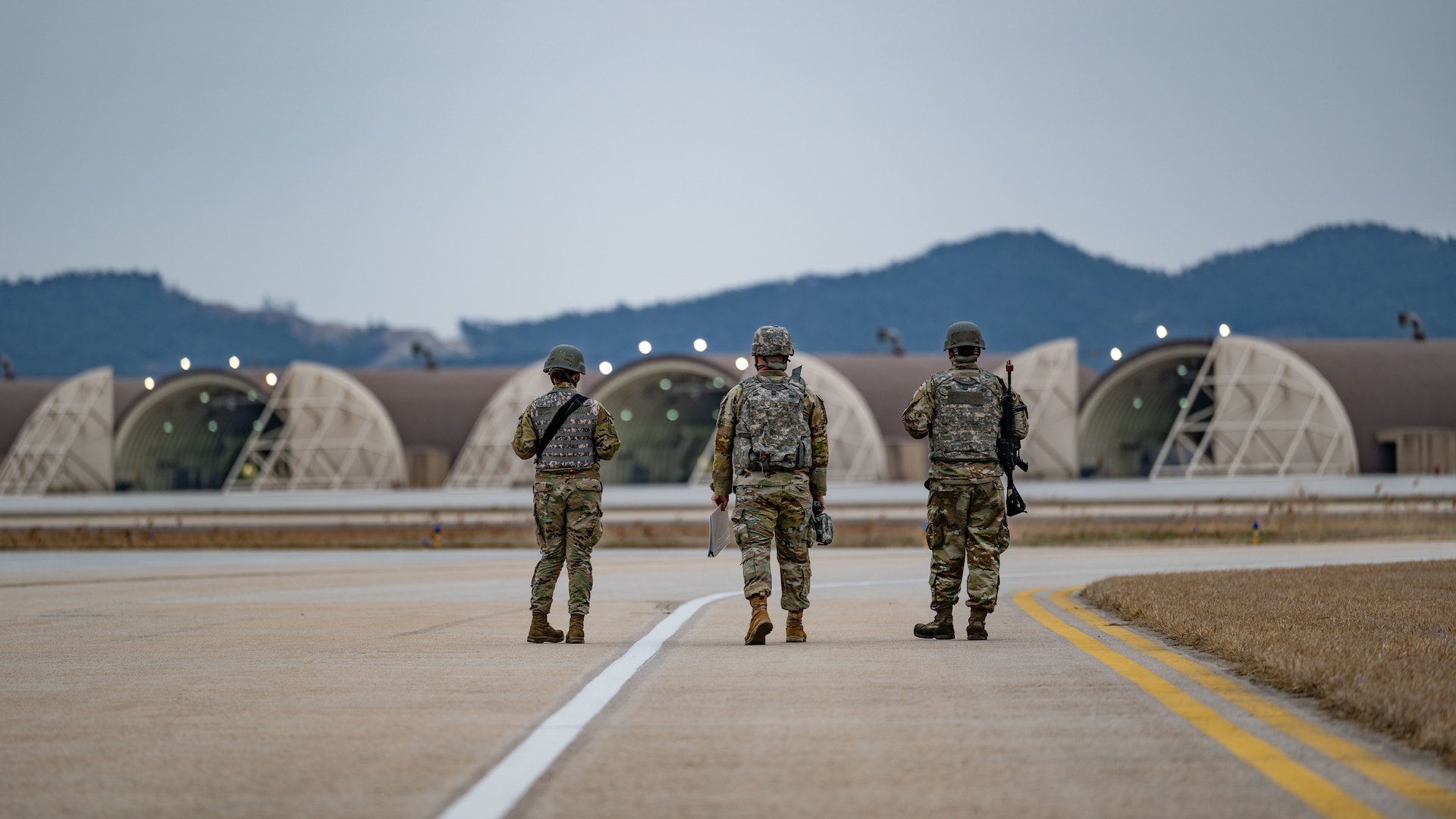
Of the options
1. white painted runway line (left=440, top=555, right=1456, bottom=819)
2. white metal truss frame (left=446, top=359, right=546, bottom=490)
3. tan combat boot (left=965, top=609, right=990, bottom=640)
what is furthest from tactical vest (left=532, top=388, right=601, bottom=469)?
white metal truss frame (left=446, top=359, right=546, bottom=490)

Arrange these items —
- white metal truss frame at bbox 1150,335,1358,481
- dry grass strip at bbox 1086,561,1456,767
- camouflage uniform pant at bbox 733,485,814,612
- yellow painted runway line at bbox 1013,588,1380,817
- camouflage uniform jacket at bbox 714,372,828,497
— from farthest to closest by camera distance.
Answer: white metal truss frame at bbox 1150,335,1358,481 → camouflage uniform jacket at bbox 714,372,828,497 → camouflage uniform pant at bbox 733,485,814,612 → dry grass strip at bbox 1086,561,1456,767 → yellow painted runway line at bbox 1013,588,1380,817

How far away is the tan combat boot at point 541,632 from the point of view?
36.0 feet

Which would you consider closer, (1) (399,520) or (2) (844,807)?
(2) (844,807)

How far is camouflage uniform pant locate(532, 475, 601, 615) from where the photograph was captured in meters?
11.2

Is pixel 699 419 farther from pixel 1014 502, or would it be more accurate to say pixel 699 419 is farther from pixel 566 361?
pixel 1014 502

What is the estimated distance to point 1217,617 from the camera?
11.2m

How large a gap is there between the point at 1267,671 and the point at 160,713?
18.3ft

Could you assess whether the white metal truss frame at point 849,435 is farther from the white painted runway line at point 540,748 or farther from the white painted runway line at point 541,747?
the white painted runway line at point 540,748

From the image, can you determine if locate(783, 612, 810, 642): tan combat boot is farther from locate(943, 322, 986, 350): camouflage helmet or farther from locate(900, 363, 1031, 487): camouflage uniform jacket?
locate(943, 322, 986, 350): camouflage helmet

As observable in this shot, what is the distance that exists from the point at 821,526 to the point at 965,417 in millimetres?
1370

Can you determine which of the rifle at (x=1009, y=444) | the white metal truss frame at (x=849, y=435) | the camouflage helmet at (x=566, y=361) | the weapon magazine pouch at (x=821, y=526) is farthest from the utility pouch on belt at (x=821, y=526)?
the white metal truss frame at (x=849, y=435)

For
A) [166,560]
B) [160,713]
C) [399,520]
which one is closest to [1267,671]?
[160,713]

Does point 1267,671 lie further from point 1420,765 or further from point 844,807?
point 844,807

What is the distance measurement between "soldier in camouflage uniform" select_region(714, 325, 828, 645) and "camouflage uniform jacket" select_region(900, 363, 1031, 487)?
2.30 feet
